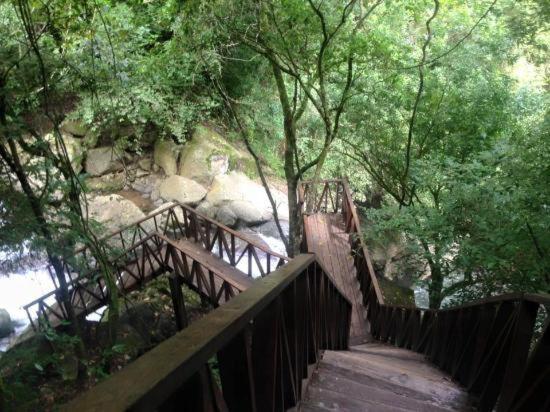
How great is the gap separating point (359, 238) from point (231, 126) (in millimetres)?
8371

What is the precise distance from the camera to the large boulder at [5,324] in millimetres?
9547

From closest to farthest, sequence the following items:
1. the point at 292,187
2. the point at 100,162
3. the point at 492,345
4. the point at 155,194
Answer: the point at 492,345 → the point at 292,187 → the point at 155,194 → the point at 100,162

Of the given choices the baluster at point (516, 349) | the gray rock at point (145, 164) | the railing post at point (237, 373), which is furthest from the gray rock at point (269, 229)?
the railing post at point (237, 373)

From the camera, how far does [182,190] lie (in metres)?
14.5

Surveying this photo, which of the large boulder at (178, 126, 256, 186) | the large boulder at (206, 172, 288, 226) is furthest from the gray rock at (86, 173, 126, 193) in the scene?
the large boulder at (206, 172, 288, 226)

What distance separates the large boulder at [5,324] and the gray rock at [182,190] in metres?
5.94

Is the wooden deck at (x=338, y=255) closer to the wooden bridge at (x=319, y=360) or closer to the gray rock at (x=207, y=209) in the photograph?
the wooden bridge at (x=319, y=360)

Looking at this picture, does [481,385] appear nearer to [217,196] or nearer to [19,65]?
[19,65]

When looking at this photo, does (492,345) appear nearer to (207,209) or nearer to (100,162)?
(207,209)

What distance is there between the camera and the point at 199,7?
6582 millimetres

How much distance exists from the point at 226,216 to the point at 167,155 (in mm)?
3787

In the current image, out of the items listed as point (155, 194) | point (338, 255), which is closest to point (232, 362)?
point (338, 255)

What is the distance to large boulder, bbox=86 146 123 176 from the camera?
15016 mm

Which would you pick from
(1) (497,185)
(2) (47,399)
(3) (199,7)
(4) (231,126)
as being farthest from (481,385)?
(4) (231,126)
